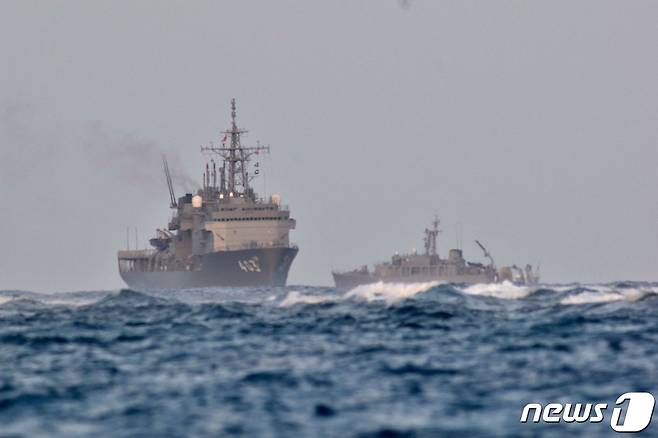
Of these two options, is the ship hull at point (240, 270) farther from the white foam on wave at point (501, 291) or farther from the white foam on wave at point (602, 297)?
the white foam on wave at point (602, 297)

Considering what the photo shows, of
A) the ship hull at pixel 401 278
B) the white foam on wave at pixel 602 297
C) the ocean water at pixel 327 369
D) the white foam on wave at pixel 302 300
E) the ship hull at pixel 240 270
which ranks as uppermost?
the ship hull at pixel 240 270

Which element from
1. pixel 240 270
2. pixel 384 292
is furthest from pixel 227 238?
pixel 384 292

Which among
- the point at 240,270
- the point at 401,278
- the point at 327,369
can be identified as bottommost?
the point at 327,369

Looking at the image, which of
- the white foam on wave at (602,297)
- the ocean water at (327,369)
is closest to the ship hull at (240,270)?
the white foam on wave at (602,297)

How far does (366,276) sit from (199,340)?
5611 inches

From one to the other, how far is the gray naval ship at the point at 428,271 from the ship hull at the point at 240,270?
949cm

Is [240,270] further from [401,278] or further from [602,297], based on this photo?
[602,297]

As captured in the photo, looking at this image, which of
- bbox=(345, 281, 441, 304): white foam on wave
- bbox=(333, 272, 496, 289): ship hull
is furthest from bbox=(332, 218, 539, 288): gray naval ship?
bbox=(345, 281, 441, 304): white foam on wave

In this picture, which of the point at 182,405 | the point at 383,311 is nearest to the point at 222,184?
the point at 383,311

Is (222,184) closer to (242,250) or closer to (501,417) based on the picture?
(242,250)

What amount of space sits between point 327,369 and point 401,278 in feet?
478

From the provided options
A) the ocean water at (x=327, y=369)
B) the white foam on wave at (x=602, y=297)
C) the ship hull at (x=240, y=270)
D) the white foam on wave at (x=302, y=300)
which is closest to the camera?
the ocean water at (x=327, y=369)

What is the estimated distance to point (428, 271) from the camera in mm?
178000

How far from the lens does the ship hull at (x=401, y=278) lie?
176 metres
